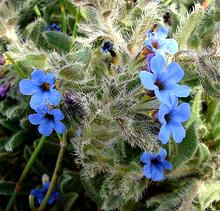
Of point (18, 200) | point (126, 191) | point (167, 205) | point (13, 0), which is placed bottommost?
point (18, 200)

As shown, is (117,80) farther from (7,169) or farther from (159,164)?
(7,169)

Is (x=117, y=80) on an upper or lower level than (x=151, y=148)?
upper

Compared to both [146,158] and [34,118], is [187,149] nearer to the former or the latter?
[146,158]

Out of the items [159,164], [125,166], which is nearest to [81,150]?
[125,166]

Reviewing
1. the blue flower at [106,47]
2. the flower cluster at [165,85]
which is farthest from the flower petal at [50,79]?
the blue flower at [106,47]

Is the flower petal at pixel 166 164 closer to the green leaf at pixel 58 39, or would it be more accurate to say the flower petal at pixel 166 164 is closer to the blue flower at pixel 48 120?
the blue flower at pixel 48 120

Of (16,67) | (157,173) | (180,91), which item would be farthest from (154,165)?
(16,67)
